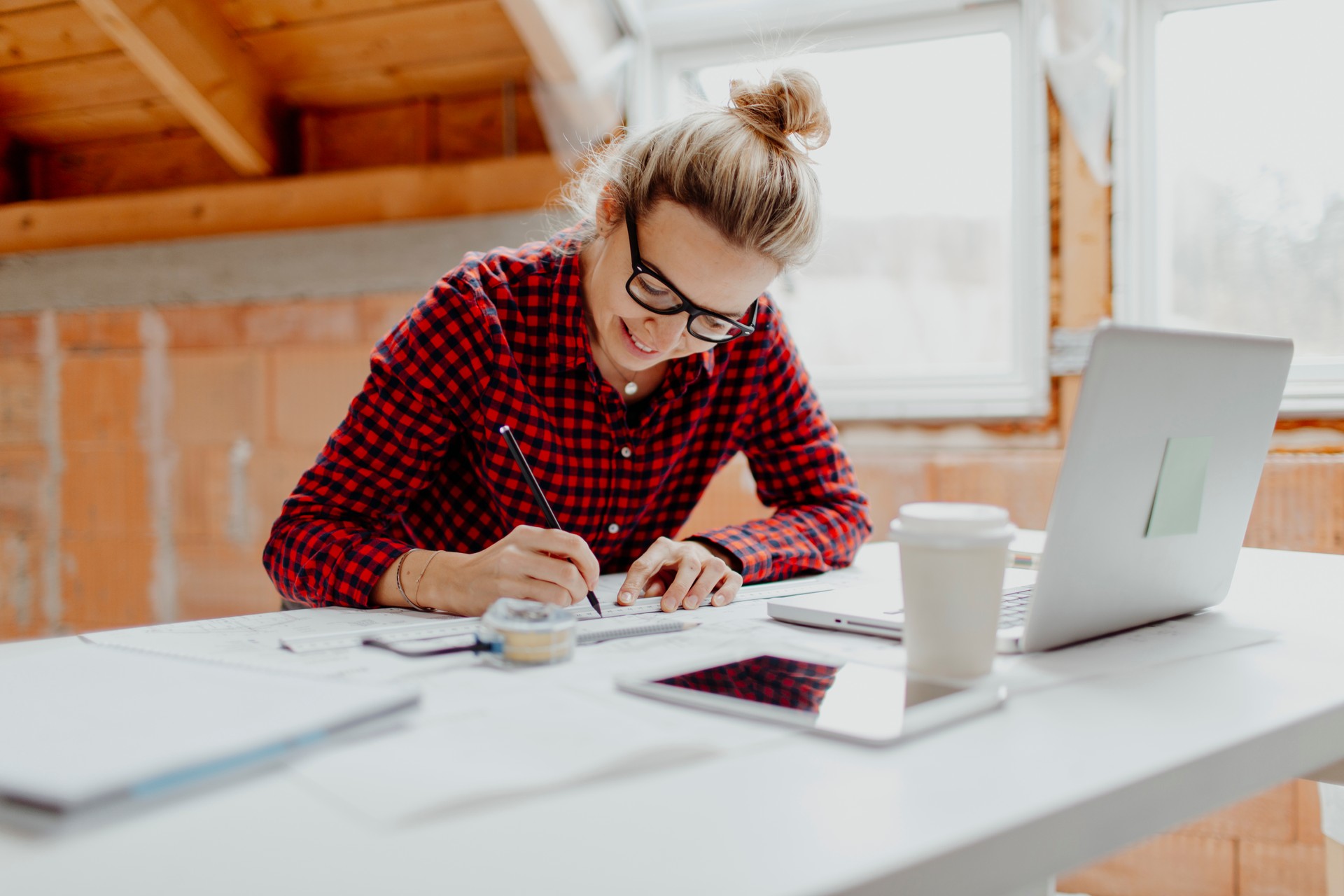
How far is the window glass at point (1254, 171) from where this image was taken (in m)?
1.85

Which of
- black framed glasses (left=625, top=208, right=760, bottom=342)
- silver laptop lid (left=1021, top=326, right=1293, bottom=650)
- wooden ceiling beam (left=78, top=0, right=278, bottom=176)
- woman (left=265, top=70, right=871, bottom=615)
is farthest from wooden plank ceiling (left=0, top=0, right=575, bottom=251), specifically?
silver laptop lid (left=1021, top=326, right=1293, bottom=650)

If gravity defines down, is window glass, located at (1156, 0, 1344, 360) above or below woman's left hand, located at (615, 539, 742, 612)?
above

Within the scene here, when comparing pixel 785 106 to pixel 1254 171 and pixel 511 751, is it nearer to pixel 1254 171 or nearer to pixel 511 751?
pixel 511 751

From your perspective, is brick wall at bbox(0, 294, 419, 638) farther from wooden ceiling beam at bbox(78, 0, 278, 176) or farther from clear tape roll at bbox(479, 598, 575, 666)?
clear tape roll at bbox(479, 598, 575, 666)

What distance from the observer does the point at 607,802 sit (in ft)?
1.56

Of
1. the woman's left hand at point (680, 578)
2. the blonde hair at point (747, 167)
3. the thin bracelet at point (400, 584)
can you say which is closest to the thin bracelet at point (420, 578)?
the thin bracelet at point (400, 584)

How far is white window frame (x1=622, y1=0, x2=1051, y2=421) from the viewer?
196 cm

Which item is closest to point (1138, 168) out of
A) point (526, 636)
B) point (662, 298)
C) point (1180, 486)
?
point (662, 298)

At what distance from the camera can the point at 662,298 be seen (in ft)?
3.81

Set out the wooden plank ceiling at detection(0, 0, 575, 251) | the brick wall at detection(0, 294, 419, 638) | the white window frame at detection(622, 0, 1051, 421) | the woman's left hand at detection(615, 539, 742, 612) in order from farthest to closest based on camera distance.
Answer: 1. the brick wall at detection(0, 294, 419, 638)
2. the wooden plank ceiling at detection(0, 0, 575, 251)
3. the white window frame at detection(622, 0, 1051, 421)
4. the woman's left hand at detection(615, 539, 742, 612)

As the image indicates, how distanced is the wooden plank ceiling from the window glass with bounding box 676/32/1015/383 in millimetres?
527

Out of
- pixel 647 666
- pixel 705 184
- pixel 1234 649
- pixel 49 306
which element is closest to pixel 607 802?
pixel 647 666

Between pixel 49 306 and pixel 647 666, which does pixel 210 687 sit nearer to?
pixel 647 666

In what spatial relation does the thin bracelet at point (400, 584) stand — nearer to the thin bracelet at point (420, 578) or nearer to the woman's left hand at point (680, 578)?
the thin bracelet at point (420, 578)
